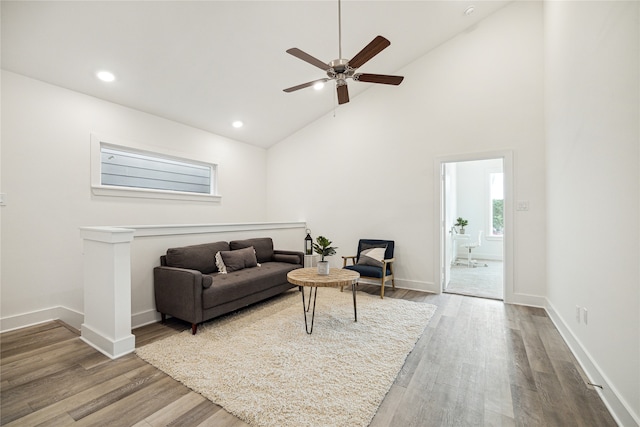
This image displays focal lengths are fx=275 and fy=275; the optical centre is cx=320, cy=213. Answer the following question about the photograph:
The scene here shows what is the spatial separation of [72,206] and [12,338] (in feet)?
4.98

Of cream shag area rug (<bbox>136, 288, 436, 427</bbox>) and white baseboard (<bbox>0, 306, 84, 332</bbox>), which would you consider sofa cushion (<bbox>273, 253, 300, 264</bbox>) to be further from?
white baseboard (<bbox>0, 306, 84, 332</bbox>)

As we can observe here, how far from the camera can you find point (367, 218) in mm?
5098

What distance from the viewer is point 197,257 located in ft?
Answer: 11.2

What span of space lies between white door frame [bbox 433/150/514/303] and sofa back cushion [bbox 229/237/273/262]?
2.71m

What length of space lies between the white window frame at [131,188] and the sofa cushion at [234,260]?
1.61 meters

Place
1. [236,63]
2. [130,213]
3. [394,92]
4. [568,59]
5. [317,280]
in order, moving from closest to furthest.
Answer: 1. [568,59]
2. [317,280]
3. [236,63]
4. [130,213]
5. [394,92]

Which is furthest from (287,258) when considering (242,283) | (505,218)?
(505,218)

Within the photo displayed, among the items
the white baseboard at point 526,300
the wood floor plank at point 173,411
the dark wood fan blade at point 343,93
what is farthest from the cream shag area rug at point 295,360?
the dark wood fan blade at point 343,93

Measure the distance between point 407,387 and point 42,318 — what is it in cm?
409

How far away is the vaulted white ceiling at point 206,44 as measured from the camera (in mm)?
2762

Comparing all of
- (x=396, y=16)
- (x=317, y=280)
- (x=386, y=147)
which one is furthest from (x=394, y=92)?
Answer: (x=317, y=280)

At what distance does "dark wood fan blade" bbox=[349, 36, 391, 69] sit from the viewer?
2236 mm

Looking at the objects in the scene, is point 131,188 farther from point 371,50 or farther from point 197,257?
point 371,50

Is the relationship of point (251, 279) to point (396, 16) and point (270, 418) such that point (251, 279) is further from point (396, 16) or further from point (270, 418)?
point (396, 16)
